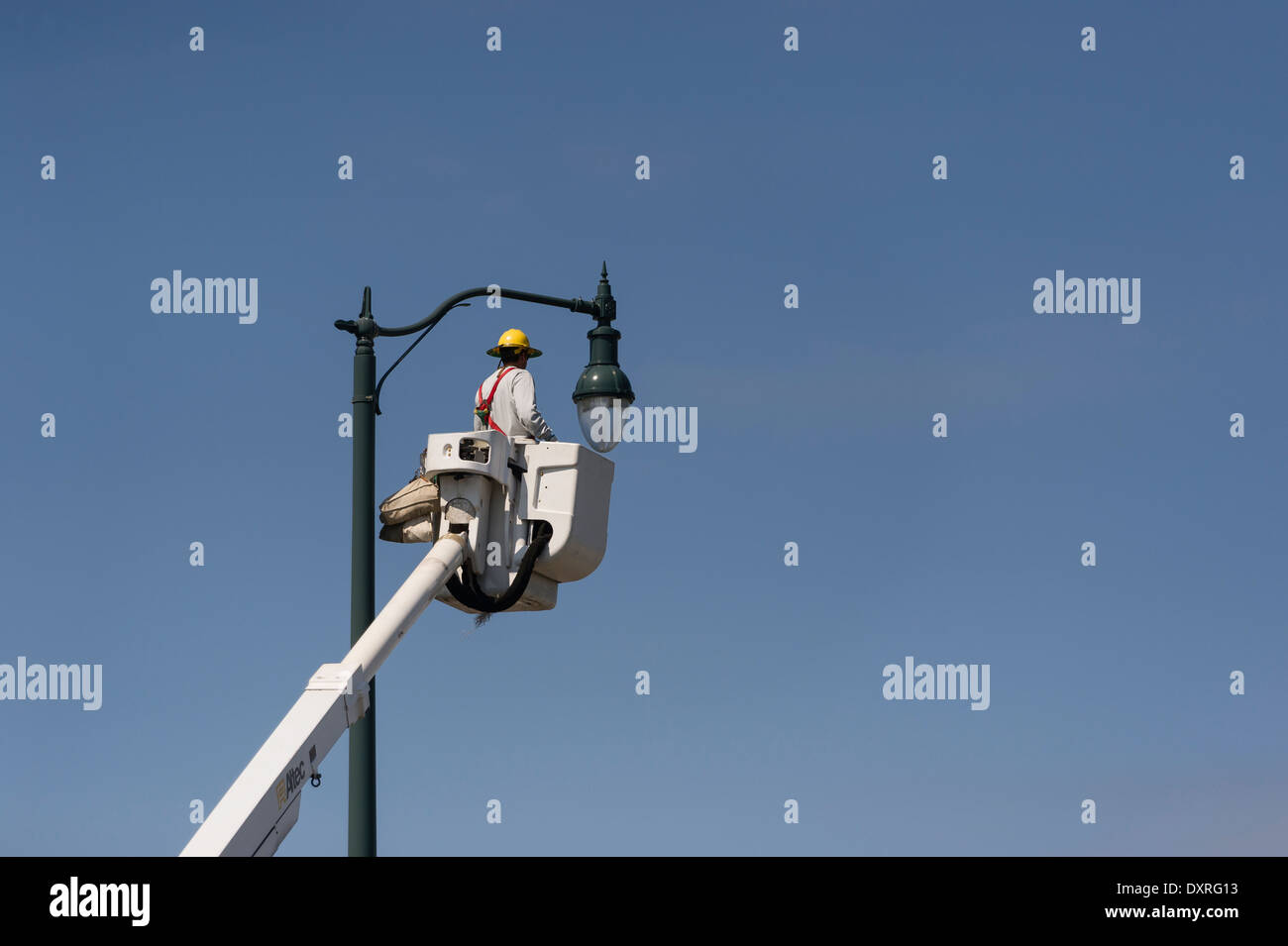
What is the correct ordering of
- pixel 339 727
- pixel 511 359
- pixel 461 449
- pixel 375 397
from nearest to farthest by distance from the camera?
pixel 339 727, pixel 375 397, pixel 461 449, pixel 511 359

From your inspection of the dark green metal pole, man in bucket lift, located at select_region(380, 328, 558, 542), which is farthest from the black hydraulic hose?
the dark green metal pole

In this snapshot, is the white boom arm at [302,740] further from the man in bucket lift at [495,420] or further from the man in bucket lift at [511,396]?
the man in bucket lift at [511,396]

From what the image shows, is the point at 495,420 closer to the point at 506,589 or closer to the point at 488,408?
the point at 488,408

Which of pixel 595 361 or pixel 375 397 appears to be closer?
pixel 375 397

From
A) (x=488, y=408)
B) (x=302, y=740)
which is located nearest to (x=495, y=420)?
(x=488, y=408)

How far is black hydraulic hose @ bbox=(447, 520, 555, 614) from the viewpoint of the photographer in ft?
60.3

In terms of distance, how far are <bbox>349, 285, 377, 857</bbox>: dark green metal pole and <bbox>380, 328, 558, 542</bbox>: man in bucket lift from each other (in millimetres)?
1881

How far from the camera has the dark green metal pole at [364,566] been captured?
15.6 m

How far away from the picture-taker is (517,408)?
62.1ft

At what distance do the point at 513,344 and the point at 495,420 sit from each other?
0.80 metres
